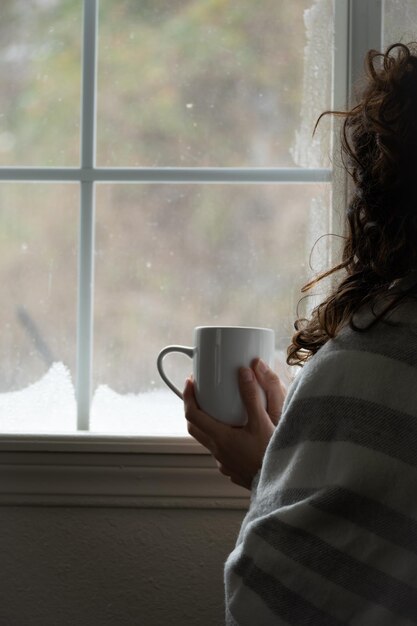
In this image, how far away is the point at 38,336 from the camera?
101 centimetres

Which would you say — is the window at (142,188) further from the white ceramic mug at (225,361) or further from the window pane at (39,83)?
the white ceramic mug at (225,361)

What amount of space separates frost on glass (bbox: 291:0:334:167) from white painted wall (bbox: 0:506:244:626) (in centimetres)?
51

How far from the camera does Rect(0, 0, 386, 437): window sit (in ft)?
3.29

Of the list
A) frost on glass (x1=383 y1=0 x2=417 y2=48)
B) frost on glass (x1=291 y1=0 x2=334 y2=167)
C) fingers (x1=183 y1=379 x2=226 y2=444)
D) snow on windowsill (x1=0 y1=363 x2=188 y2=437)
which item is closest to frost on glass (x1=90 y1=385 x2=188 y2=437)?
snow on windowsill (x1=0 y1=363 x2=188 y2=437)

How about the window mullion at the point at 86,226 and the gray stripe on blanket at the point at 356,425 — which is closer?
the gray stripe on blanket at the point at 356,425

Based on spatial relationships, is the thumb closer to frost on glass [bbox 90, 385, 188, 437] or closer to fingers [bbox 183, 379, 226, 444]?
fingers [bbox 183, 379, 226, 444]

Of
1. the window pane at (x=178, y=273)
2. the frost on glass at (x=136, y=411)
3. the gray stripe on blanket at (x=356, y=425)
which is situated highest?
the window pane at (x=178, y=273)

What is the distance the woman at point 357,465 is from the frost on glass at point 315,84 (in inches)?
15.0

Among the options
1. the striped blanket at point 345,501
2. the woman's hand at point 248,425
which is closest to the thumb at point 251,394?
the woman's hand at point 248,425

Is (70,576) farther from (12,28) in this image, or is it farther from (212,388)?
(12,28)

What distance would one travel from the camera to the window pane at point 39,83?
1.02m

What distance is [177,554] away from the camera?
0.91 metres

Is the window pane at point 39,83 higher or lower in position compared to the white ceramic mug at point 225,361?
higher

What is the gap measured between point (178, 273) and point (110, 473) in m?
0.29
